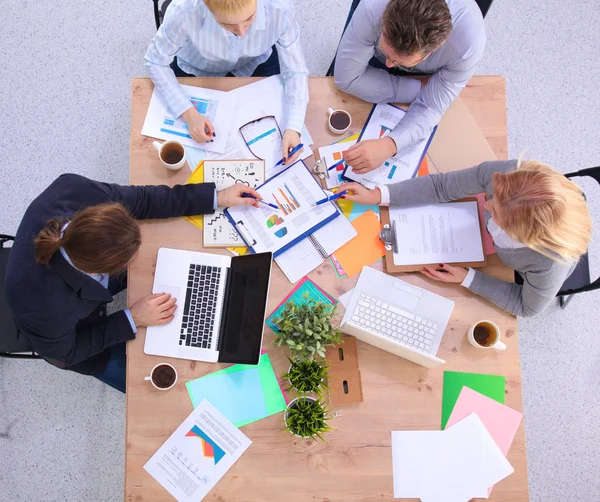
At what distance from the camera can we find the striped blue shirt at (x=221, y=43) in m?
1.45

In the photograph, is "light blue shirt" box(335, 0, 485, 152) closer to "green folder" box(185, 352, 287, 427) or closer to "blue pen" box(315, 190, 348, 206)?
"blue pen" box(315, 190, 348, 206)

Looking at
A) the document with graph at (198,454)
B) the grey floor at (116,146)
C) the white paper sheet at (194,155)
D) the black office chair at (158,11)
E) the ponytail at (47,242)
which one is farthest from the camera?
the grey floor at (116,146)

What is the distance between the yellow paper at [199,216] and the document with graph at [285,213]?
4cm

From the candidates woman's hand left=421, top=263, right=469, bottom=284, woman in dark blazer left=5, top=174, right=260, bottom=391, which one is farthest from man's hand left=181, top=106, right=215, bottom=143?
woman's hand left=421, top=263, right=469, bottom=284

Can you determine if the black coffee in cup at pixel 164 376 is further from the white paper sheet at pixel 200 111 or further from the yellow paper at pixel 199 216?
the white paper sheet at pixel 200 111

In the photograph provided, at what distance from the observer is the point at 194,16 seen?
4.72 feet

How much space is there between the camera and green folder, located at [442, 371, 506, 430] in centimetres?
135

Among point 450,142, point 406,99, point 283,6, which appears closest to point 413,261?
point 450,142

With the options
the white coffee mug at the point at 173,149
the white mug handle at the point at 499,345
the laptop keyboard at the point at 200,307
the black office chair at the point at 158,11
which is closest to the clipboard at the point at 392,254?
the white mug handle at the point at 499,345

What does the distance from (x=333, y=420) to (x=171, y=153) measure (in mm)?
920

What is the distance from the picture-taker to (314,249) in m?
1.42

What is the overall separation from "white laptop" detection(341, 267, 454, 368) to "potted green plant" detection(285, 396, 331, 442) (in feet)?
0.76

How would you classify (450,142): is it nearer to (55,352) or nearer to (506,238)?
(506,238)

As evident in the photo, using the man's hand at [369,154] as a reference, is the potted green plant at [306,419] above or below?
below
